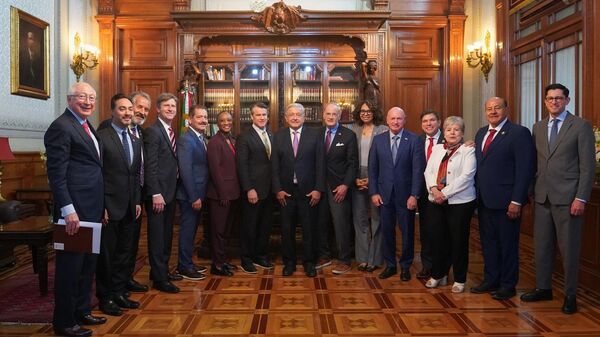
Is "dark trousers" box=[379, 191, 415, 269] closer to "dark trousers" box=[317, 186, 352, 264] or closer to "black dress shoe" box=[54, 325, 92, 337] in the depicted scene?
"dark trousers" box=[317, 186, 352, 264]

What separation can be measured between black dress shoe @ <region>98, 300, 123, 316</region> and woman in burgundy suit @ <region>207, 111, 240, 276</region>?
3.81 ft

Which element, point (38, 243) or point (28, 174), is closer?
point (38, 243)

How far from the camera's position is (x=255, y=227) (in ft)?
15.1

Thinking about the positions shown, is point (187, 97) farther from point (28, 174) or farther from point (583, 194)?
point (583, 194)

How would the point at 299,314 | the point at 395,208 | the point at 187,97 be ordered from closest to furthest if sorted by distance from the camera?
the point at 299,314
the point at 395,208
the point at 187,97

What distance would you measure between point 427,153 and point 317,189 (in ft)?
3.26

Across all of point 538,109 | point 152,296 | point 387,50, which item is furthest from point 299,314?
point 387,50

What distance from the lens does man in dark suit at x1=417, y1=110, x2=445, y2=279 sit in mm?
4223

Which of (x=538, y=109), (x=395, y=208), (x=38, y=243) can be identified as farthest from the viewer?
(x=538, y=109)

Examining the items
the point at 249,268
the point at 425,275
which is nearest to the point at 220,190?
the point at 249,268

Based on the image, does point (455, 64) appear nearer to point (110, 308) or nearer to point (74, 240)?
point (110, 308)

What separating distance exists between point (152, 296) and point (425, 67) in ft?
19.6

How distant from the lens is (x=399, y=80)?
8211 mm

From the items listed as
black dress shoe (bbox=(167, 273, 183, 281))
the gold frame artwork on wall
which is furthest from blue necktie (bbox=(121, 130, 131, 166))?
the gold frame artwork on wall
